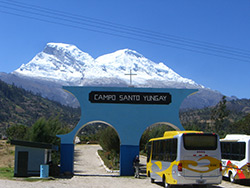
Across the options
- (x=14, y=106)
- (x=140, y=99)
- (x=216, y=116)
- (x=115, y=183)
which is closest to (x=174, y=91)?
(x=140, y=99)

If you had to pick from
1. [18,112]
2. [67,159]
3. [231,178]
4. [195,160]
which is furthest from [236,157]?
[18,112]

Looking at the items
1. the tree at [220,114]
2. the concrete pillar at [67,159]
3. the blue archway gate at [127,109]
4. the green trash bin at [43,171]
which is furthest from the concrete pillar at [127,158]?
the tree at [220,114]

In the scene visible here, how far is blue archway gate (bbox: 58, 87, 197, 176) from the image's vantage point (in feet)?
79.9

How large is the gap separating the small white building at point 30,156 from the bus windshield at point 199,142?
9.87 meters

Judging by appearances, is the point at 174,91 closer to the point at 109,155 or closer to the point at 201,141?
the point at 201,141

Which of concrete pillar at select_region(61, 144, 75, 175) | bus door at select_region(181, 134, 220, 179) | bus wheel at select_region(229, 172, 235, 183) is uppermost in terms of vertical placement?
bus door at select_region(181, 134, 220, 179)

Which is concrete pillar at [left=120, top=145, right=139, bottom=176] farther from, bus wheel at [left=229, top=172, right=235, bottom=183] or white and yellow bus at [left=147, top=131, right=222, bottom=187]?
white and yellow bus at [left=147, top=131, right=222, bottom=187]

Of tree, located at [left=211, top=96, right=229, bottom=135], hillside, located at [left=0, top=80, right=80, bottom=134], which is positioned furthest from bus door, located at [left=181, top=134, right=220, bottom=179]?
hillside, located at [left=0, top=80, right=80, bottom=134]

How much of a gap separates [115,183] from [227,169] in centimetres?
706

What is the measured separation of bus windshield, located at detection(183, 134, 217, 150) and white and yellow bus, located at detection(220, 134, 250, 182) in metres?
3.94

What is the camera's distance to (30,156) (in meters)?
22.8

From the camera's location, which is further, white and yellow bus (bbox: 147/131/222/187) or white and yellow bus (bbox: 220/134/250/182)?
white and yellow bus (bbox: 220/134/250/182)

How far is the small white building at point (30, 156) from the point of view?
22.2 metres

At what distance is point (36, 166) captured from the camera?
22.8 m
